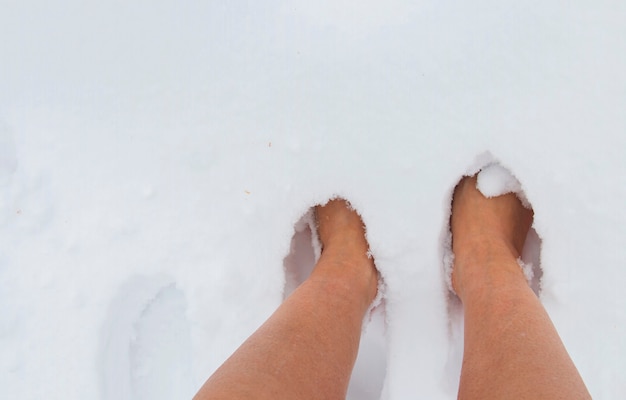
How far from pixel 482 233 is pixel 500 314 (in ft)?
0.69

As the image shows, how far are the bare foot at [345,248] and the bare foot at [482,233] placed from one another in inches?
5.3

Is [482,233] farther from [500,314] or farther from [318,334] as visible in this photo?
[318,334]

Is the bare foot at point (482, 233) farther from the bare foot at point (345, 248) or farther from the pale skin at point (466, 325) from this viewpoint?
the bare foot at point (345, 248)

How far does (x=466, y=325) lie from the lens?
2.39 feet

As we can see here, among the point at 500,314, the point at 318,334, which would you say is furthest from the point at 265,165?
the point at 500,314

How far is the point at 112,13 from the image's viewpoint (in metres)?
0.86

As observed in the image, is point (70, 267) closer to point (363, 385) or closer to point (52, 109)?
point (52, 109)

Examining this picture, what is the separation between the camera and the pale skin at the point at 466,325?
21.9 inches

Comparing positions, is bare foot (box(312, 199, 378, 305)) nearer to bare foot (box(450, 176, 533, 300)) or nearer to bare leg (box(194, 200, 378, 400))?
bare leg (box(194, 200, 378, 400))

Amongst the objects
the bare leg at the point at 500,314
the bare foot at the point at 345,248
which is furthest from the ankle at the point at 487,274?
the bare foot at the point at 345,248

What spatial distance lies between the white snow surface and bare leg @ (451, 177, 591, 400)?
0.05 metres

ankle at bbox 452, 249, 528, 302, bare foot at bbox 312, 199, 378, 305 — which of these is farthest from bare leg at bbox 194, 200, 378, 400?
ankle at bbox 452, 249, 528, 302

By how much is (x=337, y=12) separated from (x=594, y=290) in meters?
0.55

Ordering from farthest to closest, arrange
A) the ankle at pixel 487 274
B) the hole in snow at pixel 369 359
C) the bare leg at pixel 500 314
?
the hole in snow at pixel 369 359 < the ankle at pixel 487 274 < the bare leg at pixel 500 314
